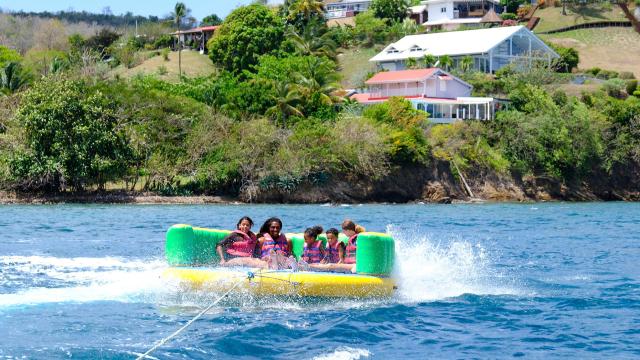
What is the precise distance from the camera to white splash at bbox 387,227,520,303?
728 inches

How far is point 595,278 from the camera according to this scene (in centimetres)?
2138

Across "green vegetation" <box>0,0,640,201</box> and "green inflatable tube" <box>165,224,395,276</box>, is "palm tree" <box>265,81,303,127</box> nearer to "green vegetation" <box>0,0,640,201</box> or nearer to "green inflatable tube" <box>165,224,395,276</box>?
"green vegetation" <box>0,0,640,201</box>

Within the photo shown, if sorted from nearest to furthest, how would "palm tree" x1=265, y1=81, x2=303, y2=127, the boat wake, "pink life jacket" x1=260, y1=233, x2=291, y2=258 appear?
1. the boat wake
2. "pink life jacket" x1=260, y1=233, x2=291, y2=258
3. "palm tree" x1=265, y1=81, x2=303, y2=127

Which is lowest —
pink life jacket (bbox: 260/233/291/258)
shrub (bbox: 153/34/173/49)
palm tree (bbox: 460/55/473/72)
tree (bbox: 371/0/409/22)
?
pink life jacket (bbox: 260/233/291/258)

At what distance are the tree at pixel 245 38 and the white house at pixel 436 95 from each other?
12.9 m

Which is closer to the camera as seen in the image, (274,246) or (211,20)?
(274,246)

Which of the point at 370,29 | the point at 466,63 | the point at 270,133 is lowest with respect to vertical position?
the point at 270,133

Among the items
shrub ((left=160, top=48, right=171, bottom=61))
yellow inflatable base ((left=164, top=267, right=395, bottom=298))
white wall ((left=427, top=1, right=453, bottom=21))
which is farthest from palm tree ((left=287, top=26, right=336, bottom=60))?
yellow inflatable base ((left=164, top=267, right=395, bottom=298))

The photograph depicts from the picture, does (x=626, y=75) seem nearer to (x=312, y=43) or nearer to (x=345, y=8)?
(x=312, y=43)

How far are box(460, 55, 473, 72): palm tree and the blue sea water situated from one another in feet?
168

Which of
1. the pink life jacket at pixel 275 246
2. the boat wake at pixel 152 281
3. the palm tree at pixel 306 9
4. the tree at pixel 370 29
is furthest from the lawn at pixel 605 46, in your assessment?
the pink life jacket at pixel 275 246

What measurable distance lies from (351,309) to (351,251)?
1.64 metres

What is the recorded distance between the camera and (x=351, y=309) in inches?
666

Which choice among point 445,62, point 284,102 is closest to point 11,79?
point 284,102
